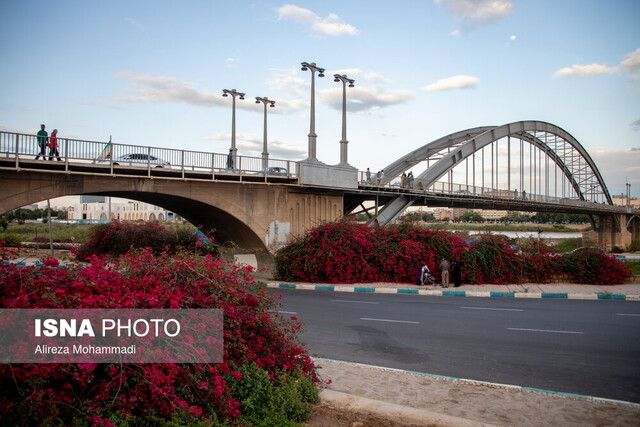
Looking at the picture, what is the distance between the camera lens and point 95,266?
580cm

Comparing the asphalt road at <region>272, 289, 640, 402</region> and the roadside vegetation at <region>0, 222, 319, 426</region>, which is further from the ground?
the roadside vegetation at <region>0, 222, 319, 426</region>

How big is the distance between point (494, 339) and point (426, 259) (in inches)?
422

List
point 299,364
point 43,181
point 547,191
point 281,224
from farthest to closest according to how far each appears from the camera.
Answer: point 547,191 → point 281,224 → point 43,181 → point 299,364

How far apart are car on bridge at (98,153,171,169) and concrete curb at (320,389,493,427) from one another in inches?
547

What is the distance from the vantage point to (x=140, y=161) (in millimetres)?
17672

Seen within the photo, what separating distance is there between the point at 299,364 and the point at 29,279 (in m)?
3.50

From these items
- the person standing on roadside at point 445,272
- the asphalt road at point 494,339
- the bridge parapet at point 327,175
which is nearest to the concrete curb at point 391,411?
the asphalt road at point 494,339

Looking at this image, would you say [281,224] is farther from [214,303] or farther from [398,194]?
[214,303]

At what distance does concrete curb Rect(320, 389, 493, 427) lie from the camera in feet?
17.0

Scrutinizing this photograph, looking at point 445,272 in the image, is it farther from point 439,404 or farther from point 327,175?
point 439,404

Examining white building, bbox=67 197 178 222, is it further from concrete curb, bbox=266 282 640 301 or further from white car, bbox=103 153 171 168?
Answer: concrete curb, bbox=266 282 640 301

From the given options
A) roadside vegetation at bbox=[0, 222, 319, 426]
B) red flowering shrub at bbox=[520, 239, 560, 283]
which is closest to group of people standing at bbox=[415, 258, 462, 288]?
red flowering shrub at bbox=[520, 239, 560, 283]

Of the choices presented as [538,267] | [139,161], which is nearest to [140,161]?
[139,161]

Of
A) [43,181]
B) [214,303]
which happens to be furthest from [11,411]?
[43,181]
